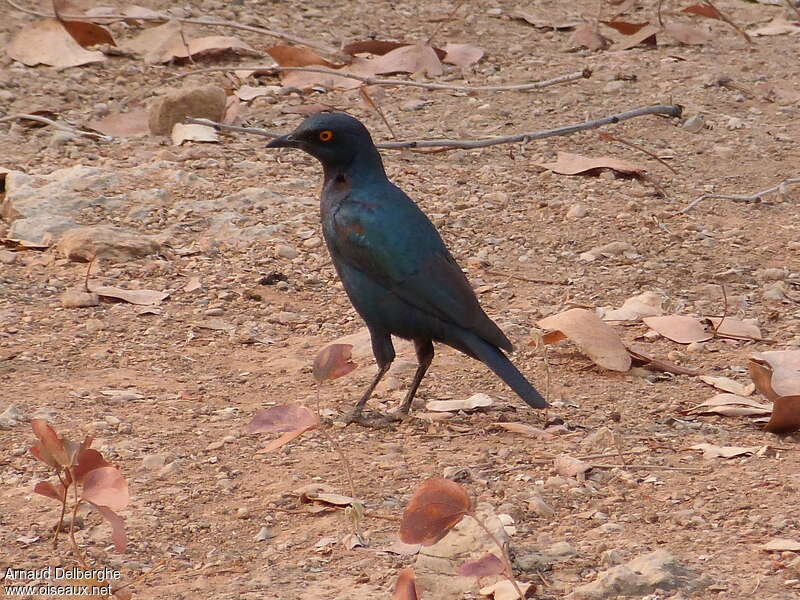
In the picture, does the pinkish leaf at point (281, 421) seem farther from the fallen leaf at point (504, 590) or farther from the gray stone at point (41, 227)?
the gray stone at point (41, 227)

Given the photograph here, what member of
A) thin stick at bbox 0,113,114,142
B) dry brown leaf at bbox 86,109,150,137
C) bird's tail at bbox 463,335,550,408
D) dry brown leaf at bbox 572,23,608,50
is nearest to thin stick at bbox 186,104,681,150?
dry brown leaf at bbox 86,109,150,137

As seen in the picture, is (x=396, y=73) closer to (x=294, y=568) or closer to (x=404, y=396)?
(x=404, y=396)

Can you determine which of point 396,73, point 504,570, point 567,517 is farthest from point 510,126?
point 504,570

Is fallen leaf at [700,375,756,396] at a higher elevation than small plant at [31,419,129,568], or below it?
below

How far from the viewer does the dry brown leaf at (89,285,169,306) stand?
5.30 metres

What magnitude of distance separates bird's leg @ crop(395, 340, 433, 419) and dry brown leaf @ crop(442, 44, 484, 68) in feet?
12.1

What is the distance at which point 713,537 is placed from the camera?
3.41 m

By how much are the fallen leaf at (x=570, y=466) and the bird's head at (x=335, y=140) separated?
59.8 inches

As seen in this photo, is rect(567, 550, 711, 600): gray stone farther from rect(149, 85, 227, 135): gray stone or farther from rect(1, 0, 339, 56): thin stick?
rect(1, 0, 339, 56): thin stick

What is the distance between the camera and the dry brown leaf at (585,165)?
6.67 meters

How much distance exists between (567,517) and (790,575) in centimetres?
64

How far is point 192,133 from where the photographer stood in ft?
22.1

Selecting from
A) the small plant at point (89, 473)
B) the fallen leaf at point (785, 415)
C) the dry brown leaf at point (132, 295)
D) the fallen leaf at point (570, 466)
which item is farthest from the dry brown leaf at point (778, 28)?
the small plant at point (89, 473)

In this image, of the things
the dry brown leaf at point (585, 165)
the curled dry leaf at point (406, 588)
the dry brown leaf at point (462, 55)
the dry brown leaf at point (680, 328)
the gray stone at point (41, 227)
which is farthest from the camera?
the dry brown leaf at point (462, 55)
